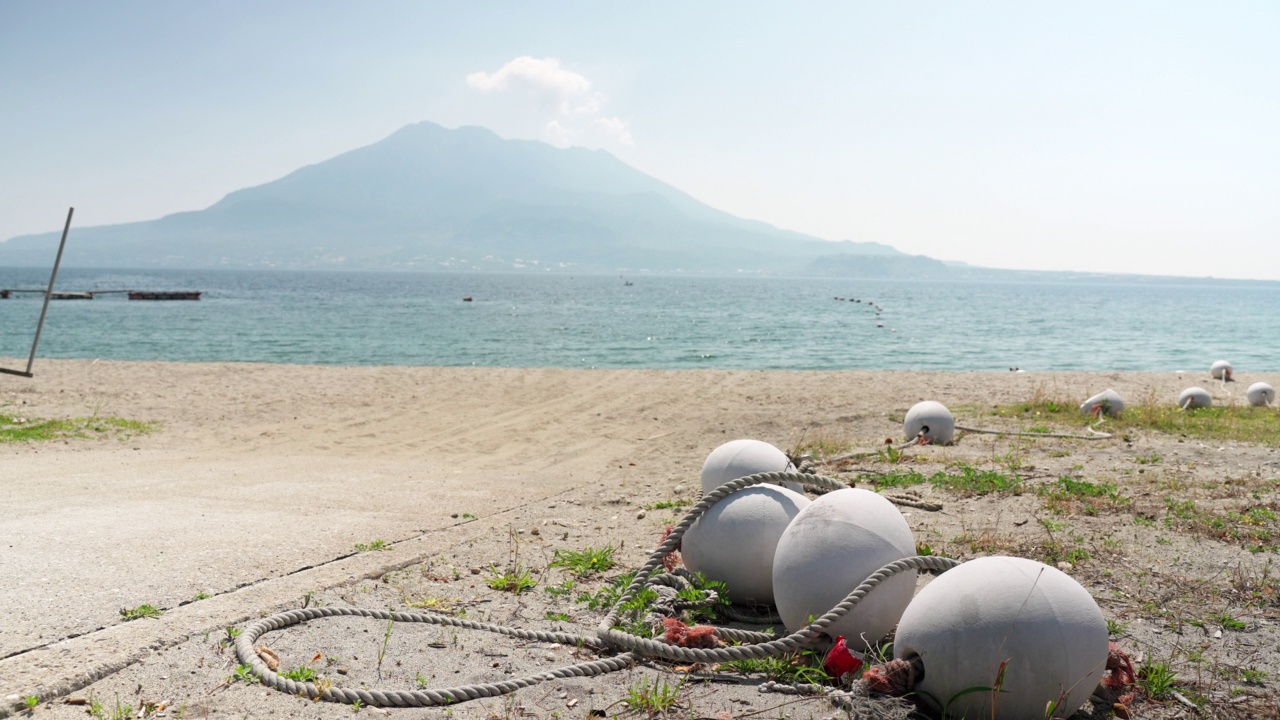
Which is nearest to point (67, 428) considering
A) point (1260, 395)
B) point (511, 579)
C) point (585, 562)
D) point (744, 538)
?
point (511, 579)

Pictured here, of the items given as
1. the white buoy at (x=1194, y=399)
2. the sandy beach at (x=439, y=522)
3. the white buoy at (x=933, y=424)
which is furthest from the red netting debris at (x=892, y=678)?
the white buoy at (x=1194, y=399)

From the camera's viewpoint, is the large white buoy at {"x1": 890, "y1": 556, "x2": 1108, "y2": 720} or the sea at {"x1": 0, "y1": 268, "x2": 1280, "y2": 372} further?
the sea at {"x1": 0, "y1": 268, "x2": 1280, "y2": 372}

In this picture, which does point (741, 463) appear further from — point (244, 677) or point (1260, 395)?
point (1260, 395)

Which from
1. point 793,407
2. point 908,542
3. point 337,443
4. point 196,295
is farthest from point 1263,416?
point 196,295

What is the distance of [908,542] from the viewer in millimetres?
4773

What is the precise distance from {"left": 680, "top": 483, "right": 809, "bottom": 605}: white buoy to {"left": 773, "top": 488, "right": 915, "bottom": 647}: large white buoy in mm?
516

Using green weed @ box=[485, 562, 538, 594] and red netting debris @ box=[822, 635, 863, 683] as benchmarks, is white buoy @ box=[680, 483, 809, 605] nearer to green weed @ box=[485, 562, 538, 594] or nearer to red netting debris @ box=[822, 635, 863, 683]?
red netting debris @ box=[822, 635, 863, 683]

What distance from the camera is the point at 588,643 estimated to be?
4852 millimetres

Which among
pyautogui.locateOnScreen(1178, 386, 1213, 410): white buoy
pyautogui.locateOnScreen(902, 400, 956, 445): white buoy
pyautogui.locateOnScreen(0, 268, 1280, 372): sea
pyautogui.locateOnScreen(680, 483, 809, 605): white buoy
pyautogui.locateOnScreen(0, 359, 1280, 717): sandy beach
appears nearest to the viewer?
pyautogui.locateOnScreen(0, 359, 1280, 717): sandy beach

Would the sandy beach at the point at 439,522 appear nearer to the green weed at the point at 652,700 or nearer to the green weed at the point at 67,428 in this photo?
the green weed at the point at 652,700

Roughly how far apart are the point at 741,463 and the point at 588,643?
2.16 metres

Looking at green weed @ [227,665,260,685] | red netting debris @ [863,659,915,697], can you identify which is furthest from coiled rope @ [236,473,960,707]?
red netting debris @ [863,659,915,697]

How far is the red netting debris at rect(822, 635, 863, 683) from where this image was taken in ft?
14.0

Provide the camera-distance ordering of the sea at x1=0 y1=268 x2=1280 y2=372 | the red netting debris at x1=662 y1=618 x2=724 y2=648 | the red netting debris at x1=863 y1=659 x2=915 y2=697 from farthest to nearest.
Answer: the sea at x1=0 y1=268 x2=1280 y2=372, the red netting debris at x1=662 y1=618 x2=724 y2=648, the red netting debris at x1=863 y1=659 x2=915 y2=697
